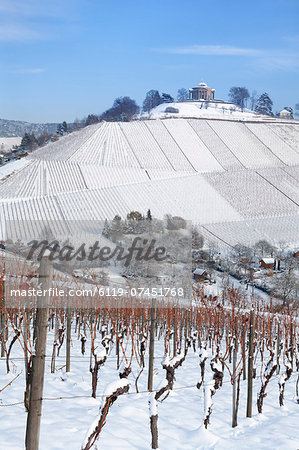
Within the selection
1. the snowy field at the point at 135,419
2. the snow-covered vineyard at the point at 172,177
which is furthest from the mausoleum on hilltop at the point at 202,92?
the snowy field at the point at 135,419

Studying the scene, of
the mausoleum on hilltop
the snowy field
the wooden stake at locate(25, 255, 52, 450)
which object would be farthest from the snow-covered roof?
the mausoleum on hilltop

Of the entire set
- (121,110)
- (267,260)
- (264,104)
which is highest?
(264,104)

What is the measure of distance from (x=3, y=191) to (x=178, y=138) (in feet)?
88.6

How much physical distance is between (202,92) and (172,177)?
79.2 metres

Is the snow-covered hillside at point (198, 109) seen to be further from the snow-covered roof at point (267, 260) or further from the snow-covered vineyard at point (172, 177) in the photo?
the snow-covered roof at point (267, 260)

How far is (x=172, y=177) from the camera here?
49375 millimetres

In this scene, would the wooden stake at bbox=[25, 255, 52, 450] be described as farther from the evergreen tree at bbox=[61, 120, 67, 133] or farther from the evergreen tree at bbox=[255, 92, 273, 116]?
the evergreen tree at bbox=[255, 92, 273, 116]

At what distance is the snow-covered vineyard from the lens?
128 feet

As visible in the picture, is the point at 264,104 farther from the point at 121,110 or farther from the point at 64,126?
the point at 64,126

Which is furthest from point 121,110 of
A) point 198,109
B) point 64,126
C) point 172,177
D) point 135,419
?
point 135,419

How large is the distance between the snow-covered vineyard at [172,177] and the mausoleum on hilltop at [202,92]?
2164 inches

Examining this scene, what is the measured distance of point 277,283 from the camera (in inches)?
1022

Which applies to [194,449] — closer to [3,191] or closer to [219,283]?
[219,283]

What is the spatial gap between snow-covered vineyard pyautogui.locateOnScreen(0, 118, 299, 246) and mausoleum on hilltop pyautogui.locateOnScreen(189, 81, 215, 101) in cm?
5498
